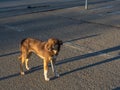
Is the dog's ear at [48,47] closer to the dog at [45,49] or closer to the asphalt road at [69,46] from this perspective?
the dog at [45,49]

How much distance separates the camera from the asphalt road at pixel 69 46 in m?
6.77

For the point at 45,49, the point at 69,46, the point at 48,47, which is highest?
the point at 48,47

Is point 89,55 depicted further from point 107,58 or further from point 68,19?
point 68,19

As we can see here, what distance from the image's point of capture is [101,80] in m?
6.84

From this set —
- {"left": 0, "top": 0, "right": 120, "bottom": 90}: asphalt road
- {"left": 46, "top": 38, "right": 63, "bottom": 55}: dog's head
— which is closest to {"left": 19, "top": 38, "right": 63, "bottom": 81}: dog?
{"left": 46, "top": 38, "right": 63, "bottom": 55}: dog's head

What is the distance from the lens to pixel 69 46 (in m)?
9.41

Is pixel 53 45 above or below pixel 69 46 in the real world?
above

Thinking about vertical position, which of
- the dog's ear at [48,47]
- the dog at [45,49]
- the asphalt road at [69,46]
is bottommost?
the asphalt road at [69,46]

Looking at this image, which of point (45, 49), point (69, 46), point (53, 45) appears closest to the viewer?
point (53, 45)

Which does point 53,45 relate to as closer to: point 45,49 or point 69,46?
point 45,49

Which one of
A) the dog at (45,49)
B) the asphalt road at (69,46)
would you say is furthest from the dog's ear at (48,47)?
the asphalt road at (69,46)

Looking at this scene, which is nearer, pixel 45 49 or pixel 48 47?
pixel 48 47

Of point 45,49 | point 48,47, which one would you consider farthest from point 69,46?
point 48,47

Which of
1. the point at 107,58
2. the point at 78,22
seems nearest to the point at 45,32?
the point at 78,22
